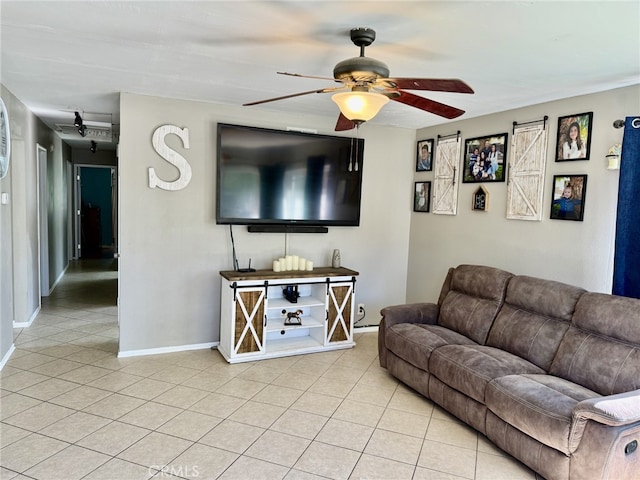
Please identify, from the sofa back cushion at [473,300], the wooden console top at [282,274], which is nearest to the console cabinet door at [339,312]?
the wooden console top at [282,274]

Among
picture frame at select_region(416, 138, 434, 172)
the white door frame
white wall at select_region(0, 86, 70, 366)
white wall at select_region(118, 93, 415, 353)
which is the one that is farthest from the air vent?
picture frame at select_region(416, 138, 434, 172)

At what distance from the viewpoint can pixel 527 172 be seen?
369cm

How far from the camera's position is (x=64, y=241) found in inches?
321

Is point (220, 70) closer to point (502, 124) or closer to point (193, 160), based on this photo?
point (193, 160)

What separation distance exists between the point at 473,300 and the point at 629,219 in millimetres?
1289

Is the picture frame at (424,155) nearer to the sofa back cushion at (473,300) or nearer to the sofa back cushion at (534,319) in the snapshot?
the sofa back cushion at (473,300)

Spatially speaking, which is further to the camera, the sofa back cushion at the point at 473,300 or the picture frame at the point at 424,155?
the picture frame at the point at 424,155

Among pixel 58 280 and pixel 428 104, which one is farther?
pixel 58 280

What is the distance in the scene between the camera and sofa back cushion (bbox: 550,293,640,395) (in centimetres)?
246

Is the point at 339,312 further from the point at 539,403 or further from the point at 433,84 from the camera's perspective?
the point at 433,84

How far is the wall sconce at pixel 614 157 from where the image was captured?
3002 millimetres

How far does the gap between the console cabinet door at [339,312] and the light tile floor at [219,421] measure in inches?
7.9

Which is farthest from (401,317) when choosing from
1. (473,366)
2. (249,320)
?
(249,320)

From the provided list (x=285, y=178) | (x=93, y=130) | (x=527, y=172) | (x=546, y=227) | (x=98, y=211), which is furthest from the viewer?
(x=98, y=211)
